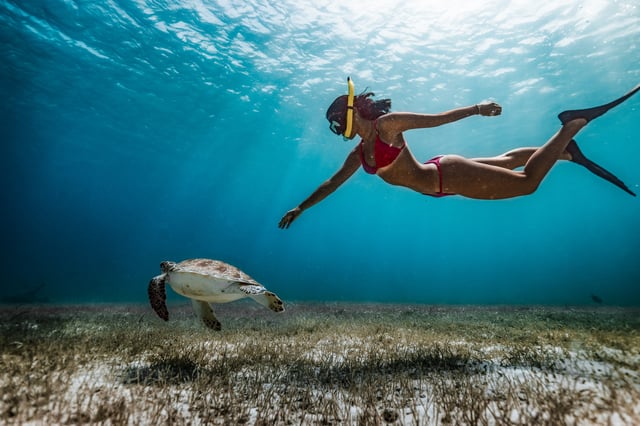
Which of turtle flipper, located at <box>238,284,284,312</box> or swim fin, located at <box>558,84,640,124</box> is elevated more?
swim fin, located at <box>558,84,640,124</box>

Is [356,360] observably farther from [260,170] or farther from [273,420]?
[260,170]

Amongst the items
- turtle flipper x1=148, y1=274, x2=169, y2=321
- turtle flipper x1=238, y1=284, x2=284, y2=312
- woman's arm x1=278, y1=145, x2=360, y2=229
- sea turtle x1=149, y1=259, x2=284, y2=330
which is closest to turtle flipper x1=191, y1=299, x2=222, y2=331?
sea turtle x1=149, y1=259, x2=284, y2=330

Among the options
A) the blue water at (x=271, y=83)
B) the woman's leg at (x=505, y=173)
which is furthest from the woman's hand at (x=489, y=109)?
the blue water at (x=271, y=83)

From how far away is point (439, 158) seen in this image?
14.8ft

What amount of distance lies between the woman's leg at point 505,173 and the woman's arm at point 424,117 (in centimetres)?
60

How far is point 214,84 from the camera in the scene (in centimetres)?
2303

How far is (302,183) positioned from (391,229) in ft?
253

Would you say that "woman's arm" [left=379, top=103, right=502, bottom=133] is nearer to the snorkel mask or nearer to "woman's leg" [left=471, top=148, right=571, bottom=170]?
the snorkel mask

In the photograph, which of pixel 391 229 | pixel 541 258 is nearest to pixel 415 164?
pixel 391 229

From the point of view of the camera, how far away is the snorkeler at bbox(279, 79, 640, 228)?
4.09 m

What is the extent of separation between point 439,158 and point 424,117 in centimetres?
76

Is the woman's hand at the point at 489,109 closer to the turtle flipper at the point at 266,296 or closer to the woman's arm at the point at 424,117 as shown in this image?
the woman's arm at the point at 424,117

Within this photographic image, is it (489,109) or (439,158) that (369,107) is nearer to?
(439,158)

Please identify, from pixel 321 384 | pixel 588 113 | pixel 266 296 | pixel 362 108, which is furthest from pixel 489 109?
pixel 321 384
